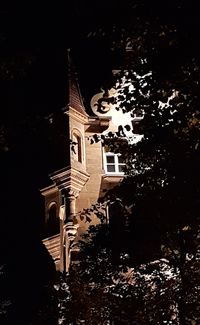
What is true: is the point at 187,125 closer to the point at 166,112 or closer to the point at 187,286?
the point at 166,112

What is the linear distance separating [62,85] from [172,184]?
17.1 meters

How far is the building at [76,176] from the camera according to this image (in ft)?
97.1

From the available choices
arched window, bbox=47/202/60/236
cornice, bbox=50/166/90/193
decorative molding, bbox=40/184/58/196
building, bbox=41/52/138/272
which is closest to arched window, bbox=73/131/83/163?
building, bbox=41/52/138/272

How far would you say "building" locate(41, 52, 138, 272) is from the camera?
97.1ft

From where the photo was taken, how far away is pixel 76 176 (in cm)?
3003

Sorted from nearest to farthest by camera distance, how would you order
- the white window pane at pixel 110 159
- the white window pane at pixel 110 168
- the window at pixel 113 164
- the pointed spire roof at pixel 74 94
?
the window at pixel 113 164 → the white window pane at pixel 110 168 → the white window pane at pixel 110 159 → the pointed spire roof at pixel 74 94

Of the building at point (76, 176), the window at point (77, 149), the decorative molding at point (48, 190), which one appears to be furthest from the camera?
the decorative molding at point (48, 190)

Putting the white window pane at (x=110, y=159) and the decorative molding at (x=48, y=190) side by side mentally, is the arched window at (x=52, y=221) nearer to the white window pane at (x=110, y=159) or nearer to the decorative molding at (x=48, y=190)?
the decorative molding at (x=48, y=190)

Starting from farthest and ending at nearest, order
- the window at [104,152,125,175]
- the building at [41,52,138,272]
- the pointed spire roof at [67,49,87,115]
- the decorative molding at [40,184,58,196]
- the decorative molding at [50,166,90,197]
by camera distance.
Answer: the pointed spire roof at [67,49,87,115] → the decorative molding at [40,184,58,196] → the window at [104,152,125,175] → the decorative molding at [50,166,90,197] → the building at [41,52,138,272]

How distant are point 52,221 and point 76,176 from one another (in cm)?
314

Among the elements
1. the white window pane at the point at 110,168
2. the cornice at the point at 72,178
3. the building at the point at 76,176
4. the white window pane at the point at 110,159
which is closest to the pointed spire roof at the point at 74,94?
the building at the point at 76,176

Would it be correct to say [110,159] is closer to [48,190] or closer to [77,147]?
[77,147]

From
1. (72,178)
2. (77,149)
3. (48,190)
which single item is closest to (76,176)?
(72,178)

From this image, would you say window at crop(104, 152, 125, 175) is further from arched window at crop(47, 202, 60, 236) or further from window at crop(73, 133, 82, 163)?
arched window at crop(47, 202, 60, 236)
